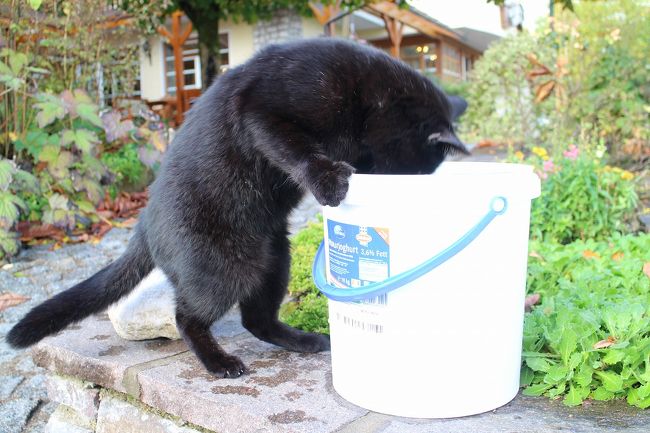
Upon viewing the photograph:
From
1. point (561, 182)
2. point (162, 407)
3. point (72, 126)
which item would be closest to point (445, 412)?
point (162, 407)

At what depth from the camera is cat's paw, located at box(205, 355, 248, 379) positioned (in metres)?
1.80

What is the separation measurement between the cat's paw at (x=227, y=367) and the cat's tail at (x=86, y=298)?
0.49 meters

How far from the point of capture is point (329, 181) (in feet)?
4.93

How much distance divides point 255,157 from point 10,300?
228 centimetres

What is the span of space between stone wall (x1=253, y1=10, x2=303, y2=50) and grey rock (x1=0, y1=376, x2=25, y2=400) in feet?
33.6

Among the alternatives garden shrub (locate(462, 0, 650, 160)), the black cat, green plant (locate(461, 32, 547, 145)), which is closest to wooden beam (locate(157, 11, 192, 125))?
green plant (locate(461, 32, 547, 145))

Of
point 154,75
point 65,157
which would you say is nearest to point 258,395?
point 65,157

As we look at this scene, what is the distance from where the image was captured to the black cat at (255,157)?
5.92 feet

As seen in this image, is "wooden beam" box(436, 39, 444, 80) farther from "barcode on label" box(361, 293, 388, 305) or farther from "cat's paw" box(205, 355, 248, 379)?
"barcode on label" box(361, 293, 388, 305)

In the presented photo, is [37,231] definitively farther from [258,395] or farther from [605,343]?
[605,343]

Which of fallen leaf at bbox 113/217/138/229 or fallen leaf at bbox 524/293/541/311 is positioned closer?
fallen leaf at bbox 524/293/541/311

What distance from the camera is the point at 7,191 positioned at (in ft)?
13.1

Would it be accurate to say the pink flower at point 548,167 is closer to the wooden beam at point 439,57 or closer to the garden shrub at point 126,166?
the garden shrub at point 126,166

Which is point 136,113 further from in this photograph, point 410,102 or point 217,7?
point 410,102
